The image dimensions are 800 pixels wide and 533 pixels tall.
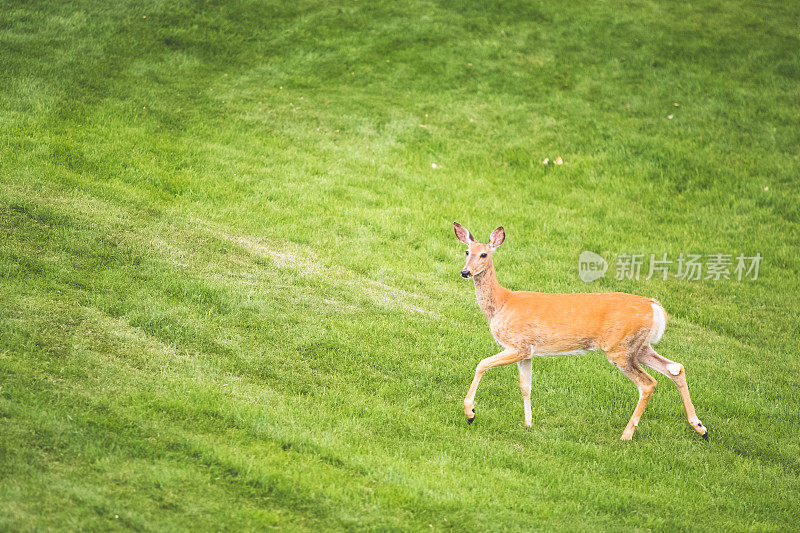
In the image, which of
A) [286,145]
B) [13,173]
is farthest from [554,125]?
[13,173]

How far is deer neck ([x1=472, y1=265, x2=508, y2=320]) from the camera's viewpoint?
893 centimetres

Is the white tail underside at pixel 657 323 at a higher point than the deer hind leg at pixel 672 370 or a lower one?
higher

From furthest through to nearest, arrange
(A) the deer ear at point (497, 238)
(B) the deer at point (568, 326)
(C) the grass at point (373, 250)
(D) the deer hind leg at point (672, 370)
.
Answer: (A) the deer ear at point (497, 238) → (D) the deer hind leg at point (672, 370) → (B) the deer at point (568, 326) → (C) the grass at point (373, 250)

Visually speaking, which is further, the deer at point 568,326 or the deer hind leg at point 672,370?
the deer hind leg at point 672,370

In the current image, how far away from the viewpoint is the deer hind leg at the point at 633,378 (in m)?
8.67

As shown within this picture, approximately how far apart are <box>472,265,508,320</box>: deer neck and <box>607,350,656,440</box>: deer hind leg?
1303 mm

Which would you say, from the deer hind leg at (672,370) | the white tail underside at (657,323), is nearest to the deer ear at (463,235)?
the white tail underside at (657,323)

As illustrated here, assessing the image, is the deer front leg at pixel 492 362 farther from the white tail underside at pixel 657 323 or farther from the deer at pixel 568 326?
the white tail underside at pixel 657 323

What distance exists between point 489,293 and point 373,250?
4785 mm

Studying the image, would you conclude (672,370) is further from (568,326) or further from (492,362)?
(492,362)

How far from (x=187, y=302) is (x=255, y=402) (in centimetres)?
250

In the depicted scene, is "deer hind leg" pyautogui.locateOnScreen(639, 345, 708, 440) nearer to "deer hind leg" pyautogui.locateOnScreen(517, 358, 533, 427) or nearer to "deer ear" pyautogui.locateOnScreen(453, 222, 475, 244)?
"deer hind leg" pyautogui.locateOnScreen(517, 358, 533, 427)

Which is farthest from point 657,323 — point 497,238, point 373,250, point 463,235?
point 373,250

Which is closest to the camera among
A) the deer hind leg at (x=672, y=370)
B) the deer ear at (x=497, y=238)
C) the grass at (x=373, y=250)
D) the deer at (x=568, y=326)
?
the grass at (x=373, y=250)
